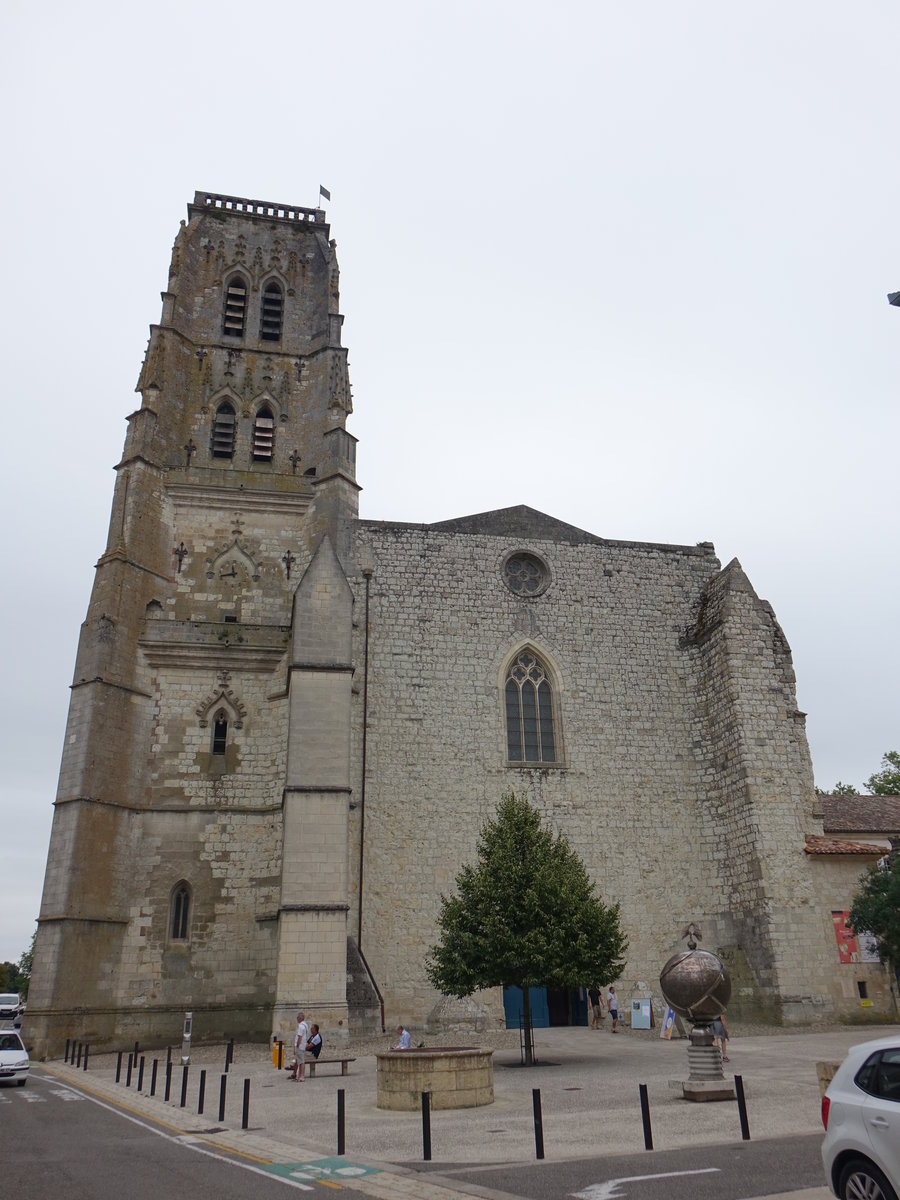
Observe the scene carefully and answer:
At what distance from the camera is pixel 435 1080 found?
34.9 ft

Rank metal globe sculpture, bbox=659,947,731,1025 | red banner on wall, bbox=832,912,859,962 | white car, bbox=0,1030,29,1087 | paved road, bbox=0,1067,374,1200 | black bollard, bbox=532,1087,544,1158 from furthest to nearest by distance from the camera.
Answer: red banner on wall, bbox=832,912,859,962, white car, bbox=0,1030,29,1087, metal globe sculpture, bbox=659,947,731,1025, black bollard, bbox=532,1087,544,1158, paved road, bbox=0,1067,374,1200

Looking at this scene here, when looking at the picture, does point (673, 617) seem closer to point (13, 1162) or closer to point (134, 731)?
point (134, 731)

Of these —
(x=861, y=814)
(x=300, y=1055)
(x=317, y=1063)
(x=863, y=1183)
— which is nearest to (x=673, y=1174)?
(x=863, y=1183)

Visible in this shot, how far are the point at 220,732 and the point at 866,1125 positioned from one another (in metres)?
18.6

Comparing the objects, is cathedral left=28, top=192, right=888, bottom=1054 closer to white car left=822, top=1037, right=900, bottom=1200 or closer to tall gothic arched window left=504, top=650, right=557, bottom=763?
tall gothic arched window left=504, top=650, right=557, bottom=763

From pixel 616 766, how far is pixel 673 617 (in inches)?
177

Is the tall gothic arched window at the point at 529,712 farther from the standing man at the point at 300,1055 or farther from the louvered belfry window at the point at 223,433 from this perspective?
the louvered belfry window at the point at 223,433

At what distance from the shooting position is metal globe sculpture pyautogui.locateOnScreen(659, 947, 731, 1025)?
10828 millimetres

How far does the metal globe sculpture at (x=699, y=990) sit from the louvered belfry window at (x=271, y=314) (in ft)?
74.1

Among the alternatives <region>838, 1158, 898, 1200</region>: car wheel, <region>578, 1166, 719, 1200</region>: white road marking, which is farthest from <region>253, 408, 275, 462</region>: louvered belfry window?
<region>838, 1158, 898, 1200</region>: car wheel

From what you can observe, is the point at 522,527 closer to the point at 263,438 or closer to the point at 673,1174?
the point at 263,438

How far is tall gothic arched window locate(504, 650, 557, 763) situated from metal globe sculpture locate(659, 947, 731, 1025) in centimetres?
1127

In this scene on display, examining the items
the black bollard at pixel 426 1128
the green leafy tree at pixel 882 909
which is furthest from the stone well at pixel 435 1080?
the green leafy tree at pixel 882 909

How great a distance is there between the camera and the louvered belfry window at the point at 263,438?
25859 mm
